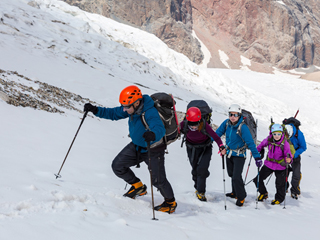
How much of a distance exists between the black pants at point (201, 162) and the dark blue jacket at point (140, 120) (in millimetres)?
2116

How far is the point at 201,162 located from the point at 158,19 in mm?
104697

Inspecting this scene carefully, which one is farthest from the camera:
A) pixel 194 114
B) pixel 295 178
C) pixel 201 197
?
pixel 295 178

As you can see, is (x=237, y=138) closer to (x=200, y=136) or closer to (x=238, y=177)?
(x=238, y=177)

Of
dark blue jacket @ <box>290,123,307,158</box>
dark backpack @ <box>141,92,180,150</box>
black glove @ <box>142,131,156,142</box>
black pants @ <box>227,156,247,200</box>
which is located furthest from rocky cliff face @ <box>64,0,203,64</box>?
black glove @ <box>142,131,156,142</box>

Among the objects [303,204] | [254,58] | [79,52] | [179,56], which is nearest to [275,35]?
[254,58]

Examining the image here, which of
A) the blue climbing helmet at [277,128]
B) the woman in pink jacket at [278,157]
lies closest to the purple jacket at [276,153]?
the woman in pink jacket at [278,157]

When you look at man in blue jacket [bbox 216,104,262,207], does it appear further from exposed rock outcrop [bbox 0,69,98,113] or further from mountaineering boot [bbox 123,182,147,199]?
exposed rock outcrop [bbox 0,69,98,113]

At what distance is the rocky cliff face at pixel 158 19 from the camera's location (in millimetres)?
97625

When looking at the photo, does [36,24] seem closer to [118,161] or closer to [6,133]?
[6,133]

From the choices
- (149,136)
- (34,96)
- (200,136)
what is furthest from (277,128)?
(34,96)

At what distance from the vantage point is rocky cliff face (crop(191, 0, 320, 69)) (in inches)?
4857

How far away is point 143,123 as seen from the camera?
15.7 ft

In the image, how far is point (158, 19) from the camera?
4126 inches

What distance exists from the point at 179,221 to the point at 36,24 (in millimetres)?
25251
